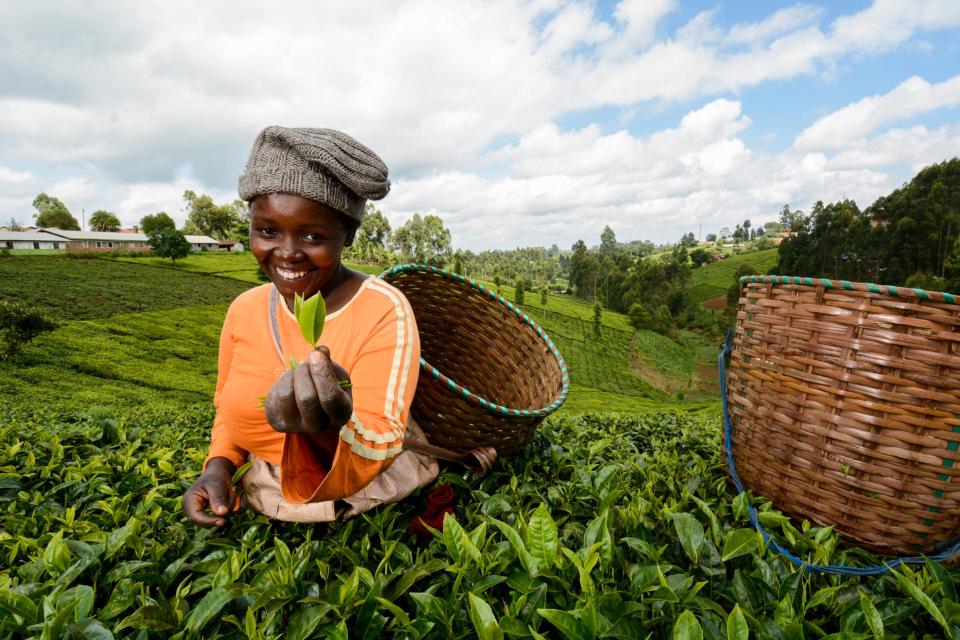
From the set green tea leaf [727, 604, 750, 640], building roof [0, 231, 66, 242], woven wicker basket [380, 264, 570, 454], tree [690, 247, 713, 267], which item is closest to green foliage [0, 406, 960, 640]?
green tea leaf [727, 604, 750, 640]

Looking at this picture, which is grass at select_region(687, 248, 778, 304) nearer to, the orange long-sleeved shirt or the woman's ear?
the woman's ear

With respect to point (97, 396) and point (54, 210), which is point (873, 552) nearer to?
point (97, 396)

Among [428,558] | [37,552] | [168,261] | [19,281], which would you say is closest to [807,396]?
[428,558]

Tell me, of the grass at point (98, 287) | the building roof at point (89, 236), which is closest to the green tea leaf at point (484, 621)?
the grass at point (98, 287)

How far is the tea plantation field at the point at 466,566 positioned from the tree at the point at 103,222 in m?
78.9

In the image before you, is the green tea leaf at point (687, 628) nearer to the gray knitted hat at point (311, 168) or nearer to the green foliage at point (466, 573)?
the green foliage at point (466, 573)

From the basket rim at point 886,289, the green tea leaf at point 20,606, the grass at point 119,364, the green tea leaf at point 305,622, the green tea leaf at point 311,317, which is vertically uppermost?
the basket rim at point 886,289

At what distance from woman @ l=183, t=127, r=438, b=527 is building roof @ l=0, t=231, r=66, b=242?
186ft

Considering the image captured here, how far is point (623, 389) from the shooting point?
39.9 m

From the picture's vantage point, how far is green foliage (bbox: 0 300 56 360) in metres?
14.1

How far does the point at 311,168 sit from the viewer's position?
1489 millimetres

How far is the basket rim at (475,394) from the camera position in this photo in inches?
72.1

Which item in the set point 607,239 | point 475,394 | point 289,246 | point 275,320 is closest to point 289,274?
point 289,246

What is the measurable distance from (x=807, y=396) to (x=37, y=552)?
2.62 meters
